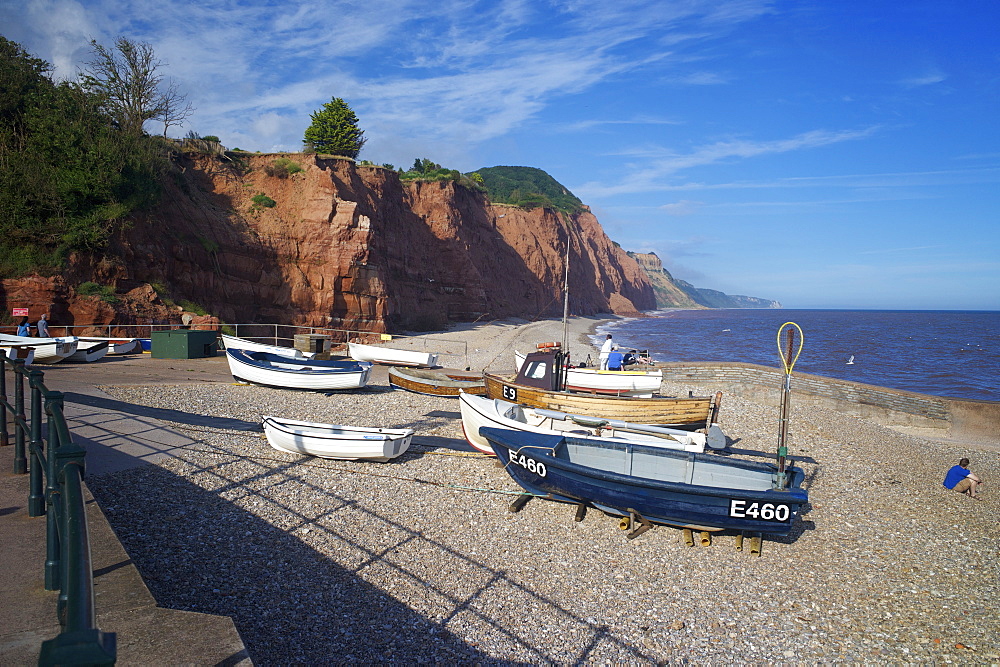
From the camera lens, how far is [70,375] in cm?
1867

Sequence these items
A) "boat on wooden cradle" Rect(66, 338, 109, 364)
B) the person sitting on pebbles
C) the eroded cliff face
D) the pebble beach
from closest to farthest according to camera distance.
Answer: the pebble beach → the person sitting on pebbles → "boat on wooden cradle" Rect(66, 338, 109, 364) → the eroded cliff face

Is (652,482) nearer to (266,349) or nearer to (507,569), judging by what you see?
(507,569)

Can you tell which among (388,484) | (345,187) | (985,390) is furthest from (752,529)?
(345,187)

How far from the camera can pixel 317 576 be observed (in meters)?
7.37

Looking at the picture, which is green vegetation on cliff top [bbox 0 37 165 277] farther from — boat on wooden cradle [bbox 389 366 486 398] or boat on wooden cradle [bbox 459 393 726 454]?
boat on wooden cradle [bbox 459 393 726 454]

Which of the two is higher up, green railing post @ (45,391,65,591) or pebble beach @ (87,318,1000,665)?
green railing post @ (45,391,65,591)

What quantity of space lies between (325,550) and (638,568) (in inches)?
177

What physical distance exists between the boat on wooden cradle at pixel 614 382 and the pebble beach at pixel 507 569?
6.87m

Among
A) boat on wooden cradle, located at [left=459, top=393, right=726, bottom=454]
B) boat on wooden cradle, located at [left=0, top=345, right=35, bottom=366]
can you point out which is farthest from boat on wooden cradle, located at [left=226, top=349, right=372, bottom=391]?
boat on wooden cradle, located at [left=459, top=393, right=726, bottom=454]

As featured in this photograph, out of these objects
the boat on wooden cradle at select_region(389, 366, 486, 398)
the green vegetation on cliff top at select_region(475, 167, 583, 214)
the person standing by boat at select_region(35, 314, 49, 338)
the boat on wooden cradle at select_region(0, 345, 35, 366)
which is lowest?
the boat on wooden cradle at select_region(389, 366, 486, 398)

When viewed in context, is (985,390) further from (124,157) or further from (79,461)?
(124,157)

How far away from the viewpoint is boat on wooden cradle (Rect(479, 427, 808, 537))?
8.94 metres

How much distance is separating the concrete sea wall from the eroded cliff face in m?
25.2

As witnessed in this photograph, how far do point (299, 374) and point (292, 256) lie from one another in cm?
2088
